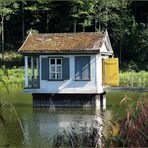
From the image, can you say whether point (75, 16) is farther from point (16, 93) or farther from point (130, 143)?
point (130, 143)

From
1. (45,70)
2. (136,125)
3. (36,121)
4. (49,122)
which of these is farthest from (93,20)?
(136,125)

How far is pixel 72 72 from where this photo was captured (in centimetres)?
2492

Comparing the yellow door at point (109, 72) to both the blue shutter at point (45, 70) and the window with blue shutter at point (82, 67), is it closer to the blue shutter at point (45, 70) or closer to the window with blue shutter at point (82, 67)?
the window with blue shutter at point (82, 67)

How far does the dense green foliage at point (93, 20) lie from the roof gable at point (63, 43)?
700 inches

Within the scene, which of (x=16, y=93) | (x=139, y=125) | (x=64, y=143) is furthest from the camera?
(x=16, y=93)

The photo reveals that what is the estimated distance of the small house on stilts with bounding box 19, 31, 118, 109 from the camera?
24609 mm

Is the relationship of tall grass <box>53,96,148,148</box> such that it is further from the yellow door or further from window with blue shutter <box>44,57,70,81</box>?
the yellow door

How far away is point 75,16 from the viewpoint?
151 ft

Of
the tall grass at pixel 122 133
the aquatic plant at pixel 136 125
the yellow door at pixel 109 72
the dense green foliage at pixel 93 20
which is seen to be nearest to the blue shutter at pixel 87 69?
the yellow door at pixel 109 72

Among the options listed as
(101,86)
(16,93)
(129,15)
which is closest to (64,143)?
(101,86)

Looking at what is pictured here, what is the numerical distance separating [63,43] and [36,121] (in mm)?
6579

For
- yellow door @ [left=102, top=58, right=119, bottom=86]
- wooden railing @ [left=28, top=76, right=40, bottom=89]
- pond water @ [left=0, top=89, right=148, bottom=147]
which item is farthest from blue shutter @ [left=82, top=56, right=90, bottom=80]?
wooden railing @ [left=28, top=76, right=40, bottom=89]

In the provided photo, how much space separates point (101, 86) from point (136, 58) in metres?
20.8

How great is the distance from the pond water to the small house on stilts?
722mm
